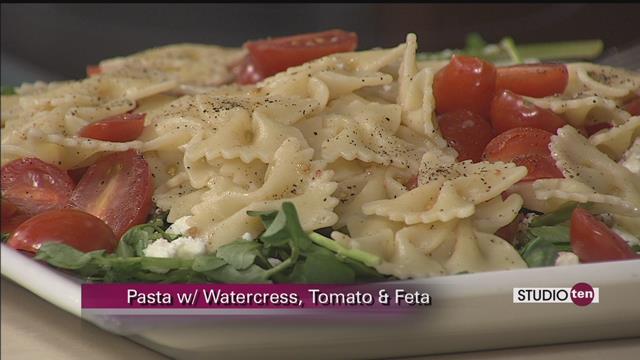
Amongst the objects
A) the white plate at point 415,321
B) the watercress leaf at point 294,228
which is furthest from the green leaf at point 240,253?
the white plate at point 415,321

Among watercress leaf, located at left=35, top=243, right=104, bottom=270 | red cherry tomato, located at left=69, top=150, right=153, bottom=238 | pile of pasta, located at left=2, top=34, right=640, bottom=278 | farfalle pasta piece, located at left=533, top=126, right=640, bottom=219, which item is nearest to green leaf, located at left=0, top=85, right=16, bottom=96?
pile of pasta, located at left=2, top=34, right=640, bottom=278

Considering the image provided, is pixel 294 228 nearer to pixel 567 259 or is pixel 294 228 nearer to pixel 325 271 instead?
pixel 325 271

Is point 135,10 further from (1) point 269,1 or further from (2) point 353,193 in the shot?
(2) point 353,193

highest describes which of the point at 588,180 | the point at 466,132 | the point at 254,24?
the point at 254,24

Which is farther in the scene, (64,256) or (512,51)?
(512,51)

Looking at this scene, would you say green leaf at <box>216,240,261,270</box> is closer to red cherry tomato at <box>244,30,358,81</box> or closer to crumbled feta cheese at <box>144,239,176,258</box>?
crumbled feta cheese at <box>144,239,176,258</box>

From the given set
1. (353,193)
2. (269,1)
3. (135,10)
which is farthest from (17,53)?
(353,193)

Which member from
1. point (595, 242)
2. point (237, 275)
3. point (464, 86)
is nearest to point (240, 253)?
point (237, 275)
